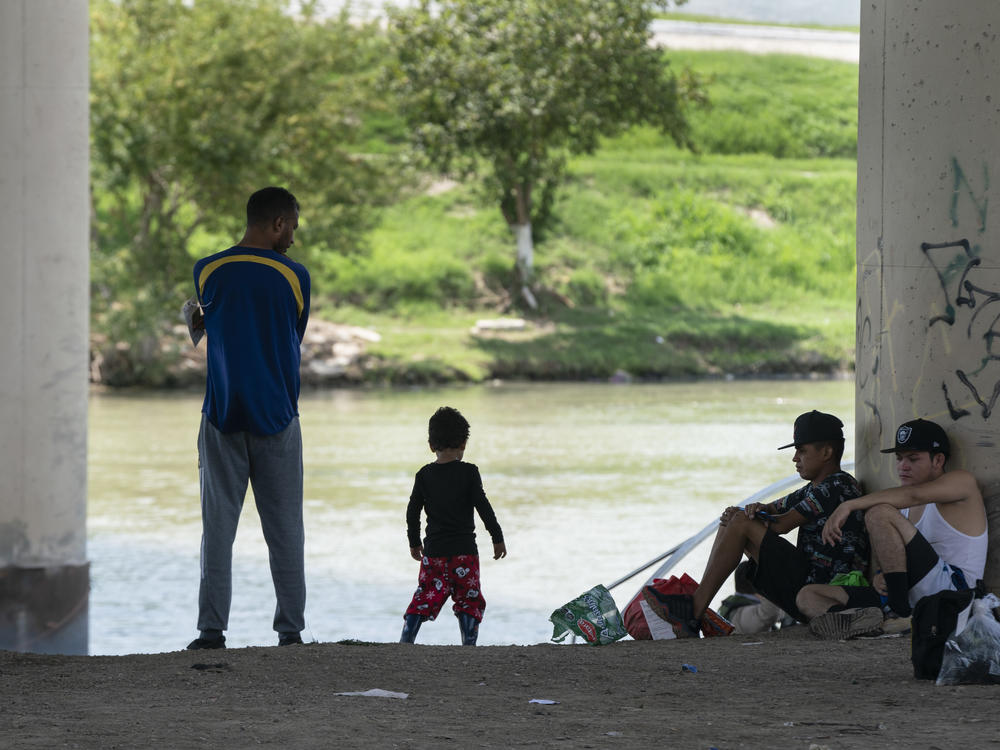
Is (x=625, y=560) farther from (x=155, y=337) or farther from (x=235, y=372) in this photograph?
(x=155, y=337)

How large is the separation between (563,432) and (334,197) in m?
10.5

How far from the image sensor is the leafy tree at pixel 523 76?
27578mm

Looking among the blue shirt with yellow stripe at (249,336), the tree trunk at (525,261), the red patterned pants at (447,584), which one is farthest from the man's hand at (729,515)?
the tree trunk at (525,261)

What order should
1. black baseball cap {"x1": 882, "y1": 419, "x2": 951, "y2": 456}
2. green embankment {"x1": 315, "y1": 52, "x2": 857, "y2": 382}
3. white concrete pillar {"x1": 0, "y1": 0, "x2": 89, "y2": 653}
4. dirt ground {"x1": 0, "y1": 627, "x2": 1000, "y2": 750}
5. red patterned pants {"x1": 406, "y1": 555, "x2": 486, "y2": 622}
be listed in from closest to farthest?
dirt ground {"x1": 0, "y1": 627, "x2": 1000, "y2": 750} → black baseball cap {"x1": 882, "y1": 419, "x2": 951, "y2": 456} → red patterned pants {"x1": 406, "y1": 555, "x2": 486, "y2": 622} → white concrete pillar {"x1": 0, "y1": 0, "x2": 89, "y2": 653} → green embankment {"x1": 315, "y1": 52, "x2": 857, "y2": 382}

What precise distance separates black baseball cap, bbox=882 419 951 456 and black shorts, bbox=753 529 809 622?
0.62 meters

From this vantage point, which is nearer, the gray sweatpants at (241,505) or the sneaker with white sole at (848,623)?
the gray sweatpants at (241,505)

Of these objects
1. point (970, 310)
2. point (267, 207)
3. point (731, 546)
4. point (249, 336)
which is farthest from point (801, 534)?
point (267, 207)

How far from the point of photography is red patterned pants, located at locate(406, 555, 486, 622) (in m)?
6.39

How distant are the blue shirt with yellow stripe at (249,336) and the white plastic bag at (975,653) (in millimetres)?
2518

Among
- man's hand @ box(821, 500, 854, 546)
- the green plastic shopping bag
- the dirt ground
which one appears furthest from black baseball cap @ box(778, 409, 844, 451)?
the green plastic shopping bag

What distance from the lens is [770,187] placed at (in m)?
36.9

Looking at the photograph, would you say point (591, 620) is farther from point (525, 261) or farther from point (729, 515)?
point (525, 261)

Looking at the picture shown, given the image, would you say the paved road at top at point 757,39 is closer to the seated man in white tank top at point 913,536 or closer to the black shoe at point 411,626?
the black shoe at point 411,626

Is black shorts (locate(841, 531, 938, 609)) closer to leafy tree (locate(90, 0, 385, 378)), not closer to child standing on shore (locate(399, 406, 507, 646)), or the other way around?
child standing on shore (locate(399, 406, 507, 646))
